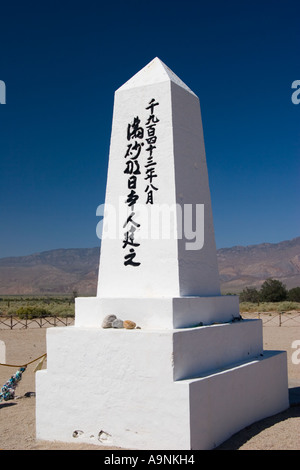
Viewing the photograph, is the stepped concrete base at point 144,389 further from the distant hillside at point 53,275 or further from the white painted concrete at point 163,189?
the distant hillside at point 53,275

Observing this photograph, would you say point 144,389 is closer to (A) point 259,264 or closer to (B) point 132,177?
(B) point 132,177

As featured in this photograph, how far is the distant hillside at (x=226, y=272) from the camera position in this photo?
10388 centimetres

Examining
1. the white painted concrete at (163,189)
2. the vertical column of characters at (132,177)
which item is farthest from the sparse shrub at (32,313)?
the vertical column of characters at (132,177)

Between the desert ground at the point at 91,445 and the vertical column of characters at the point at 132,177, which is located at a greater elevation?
the vertical column of characters at the point at 132,177

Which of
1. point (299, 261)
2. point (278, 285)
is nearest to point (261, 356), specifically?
point (278, 285)

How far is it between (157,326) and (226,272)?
111906mm

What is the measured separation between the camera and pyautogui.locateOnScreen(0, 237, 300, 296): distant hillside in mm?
103875

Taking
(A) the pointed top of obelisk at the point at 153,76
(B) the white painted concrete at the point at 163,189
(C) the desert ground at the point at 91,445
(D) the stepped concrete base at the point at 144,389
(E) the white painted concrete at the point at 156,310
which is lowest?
(C) the desert ground at the point at 91,445

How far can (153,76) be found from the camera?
7922mm

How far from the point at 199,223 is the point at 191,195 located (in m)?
0.47

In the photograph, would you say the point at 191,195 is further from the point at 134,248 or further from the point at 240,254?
the point at 240,254

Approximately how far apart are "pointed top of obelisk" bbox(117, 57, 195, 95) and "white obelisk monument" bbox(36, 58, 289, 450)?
2 cm

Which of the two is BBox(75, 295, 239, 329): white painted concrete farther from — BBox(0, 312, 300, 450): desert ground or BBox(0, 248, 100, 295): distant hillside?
BBox(0, 248, 100, 295): distant hillside

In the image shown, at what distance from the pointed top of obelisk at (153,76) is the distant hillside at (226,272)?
266 feet
